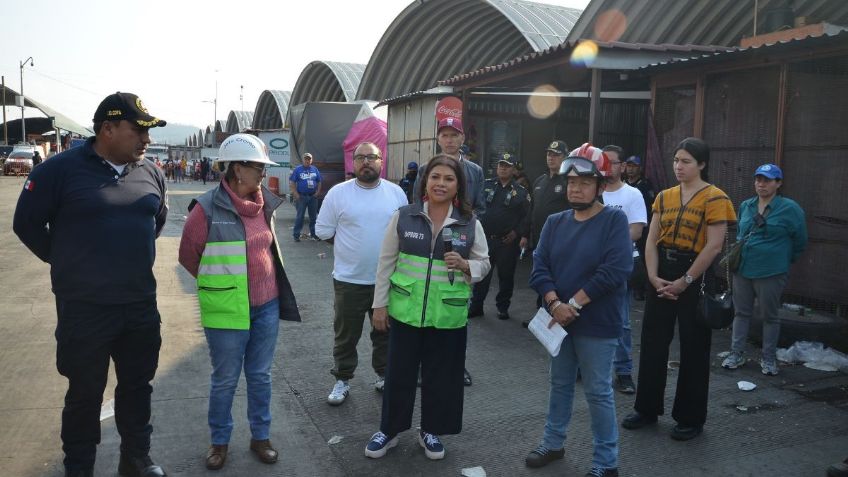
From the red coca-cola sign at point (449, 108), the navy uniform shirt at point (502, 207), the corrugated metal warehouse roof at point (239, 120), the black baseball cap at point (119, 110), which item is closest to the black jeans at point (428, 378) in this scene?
the black baseball cap at point (119, 110)

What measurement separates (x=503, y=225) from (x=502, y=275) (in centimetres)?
59

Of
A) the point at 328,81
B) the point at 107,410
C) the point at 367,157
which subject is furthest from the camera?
the point at 328,81

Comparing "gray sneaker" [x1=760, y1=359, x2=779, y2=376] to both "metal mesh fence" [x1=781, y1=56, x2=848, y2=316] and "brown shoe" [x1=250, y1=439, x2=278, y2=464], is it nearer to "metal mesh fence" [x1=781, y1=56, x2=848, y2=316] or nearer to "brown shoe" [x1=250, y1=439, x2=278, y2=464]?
"metal mesh fence" [x1=781, y1=56, x2=848, y2=316]

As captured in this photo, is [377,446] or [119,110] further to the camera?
[377,446]

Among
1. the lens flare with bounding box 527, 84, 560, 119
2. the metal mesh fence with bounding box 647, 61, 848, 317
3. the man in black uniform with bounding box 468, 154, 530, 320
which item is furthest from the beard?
the lens flare with bounding box 527, 84, 560, 119

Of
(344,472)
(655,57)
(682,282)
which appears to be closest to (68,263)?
(344,472)

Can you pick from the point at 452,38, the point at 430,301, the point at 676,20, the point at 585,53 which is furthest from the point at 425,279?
the point at 452,38

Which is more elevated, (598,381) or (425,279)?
(425,279)

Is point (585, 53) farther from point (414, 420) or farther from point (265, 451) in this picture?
point (265, 451)

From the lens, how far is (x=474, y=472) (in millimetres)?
3822

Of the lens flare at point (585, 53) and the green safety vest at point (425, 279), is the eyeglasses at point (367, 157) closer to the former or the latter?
the green safety vest at point (425, 279)

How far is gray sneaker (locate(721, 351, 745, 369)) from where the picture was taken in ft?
19.1

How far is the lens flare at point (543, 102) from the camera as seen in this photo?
13.0 meters

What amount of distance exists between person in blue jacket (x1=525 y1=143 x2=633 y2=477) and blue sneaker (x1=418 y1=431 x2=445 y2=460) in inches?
20.7
